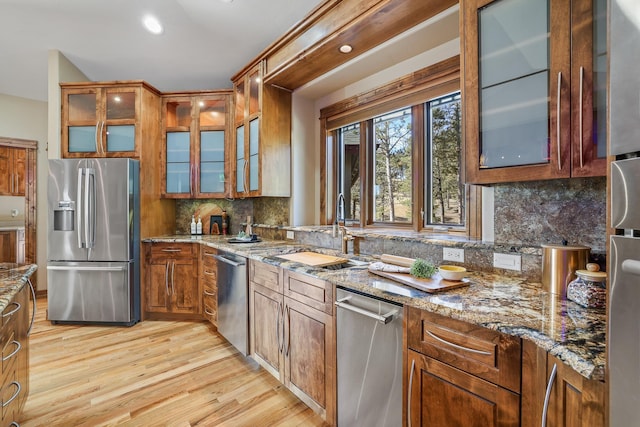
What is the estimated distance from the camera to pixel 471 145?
1438 mm

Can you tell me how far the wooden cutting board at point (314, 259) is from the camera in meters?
1.98

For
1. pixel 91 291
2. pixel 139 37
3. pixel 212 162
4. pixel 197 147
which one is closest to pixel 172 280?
pixel 91 291

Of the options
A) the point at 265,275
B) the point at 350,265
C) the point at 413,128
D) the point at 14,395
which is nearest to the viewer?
the point at 14,395

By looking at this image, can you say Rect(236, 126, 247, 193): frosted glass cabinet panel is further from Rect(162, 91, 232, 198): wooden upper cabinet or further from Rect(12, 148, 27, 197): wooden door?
Rect(12, 148, 27, 197): wooden door

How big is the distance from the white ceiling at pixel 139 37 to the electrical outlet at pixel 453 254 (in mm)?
2046

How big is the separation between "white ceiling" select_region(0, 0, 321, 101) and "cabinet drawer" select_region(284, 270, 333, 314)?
80.3 inches

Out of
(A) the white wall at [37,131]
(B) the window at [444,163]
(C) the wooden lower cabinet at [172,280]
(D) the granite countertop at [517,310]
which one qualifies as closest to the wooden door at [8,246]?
(A) the white wall at [37,131]

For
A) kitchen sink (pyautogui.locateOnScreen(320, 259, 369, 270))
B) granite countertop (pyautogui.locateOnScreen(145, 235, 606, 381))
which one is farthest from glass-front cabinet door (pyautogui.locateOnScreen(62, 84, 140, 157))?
granite countertop (pyautogui.locateOnScreen(145, 235, 606, 381))

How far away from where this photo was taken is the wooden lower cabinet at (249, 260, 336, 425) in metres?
1.64

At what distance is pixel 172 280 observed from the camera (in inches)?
130

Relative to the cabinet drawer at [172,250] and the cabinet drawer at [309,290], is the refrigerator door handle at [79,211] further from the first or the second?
the cabinet drawer at [309,290]

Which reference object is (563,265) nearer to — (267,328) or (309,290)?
(309,290)

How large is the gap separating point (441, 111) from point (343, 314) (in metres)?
1.64

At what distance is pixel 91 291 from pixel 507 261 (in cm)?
378
